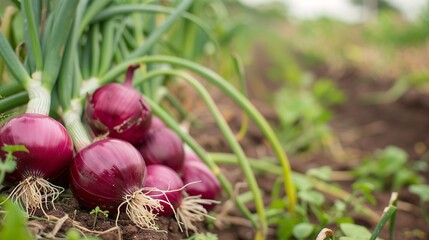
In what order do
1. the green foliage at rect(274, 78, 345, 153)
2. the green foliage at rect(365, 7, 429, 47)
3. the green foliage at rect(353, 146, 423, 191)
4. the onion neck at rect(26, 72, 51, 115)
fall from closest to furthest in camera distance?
the onion neck at rect(26, 72, 51, 115) → the green foliage at rect(353, 146, 423, 191) → the green foliage at rect(274, 78, 345, 153) → the green foliage at rect(365, 7, 429, 47)

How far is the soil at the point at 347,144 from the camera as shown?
1.12 m

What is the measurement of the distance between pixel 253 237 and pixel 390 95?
319cm

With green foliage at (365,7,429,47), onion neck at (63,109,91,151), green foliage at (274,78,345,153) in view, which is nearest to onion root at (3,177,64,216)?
onion neck at (63,109,91,151)

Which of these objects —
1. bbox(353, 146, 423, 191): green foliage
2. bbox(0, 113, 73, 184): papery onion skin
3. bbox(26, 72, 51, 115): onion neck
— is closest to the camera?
bbox(0, 113, 73, 184): papery onion skin

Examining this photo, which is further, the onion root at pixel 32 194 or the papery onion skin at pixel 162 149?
the papery onion skin at pixel 162 149

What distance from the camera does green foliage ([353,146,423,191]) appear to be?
2324 millimetres

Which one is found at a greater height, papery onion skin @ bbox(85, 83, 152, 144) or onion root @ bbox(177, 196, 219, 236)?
papery onion skin @ bbox(85, 83, 152, 144)

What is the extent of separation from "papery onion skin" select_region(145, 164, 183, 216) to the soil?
47 mm

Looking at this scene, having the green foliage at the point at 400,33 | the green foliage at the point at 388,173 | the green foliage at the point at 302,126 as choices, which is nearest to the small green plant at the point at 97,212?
the green foliage at the point at 388,173

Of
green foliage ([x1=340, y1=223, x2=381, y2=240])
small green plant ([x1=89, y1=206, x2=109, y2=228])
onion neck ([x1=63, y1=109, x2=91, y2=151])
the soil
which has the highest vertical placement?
onion neck ([x1=63, y1=109, x2=91, y2=151])

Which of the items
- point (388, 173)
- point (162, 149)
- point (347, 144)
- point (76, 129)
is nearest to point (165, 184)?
point (162, 149)

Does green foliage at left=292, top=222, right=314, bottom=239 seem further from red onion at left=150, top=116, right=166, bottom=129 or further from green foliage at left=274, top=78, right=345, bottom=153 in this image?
green foliage at left=274, top=78, right=345, bottom=153

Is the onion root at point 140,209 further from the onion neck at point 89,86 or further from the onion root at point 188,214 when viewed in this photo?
the onion neck at point 89,86

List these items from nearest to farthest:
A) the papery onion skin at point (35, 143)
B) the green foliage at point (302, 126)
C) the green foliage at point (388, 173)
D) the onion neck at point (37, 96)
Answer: the papery onion skin at point (35, 143) < the onion neck at point (37, 96) < the green foliage at point (388, 173) < the green foliage at point (302, 126)
